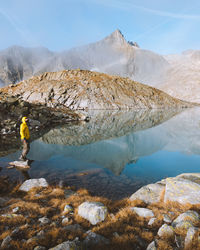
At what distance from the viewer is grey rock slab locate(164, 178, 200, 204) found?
7.54m

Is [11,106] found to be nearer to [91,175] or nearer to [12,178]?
[12,178]

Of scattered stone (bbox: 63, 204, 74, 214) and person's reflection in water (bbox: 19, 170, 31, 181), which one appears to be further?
person's reflection in water (bbox: 19, 170, 31, 181)

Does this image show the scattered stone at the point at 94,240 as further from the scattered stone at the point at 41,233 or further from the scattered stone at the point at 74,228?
the scattered stone at the point at 41,233

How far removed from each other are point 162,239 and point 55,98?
10050 cm

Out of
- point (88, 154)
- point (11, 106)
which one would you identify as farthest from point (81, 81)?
point (88, 154)

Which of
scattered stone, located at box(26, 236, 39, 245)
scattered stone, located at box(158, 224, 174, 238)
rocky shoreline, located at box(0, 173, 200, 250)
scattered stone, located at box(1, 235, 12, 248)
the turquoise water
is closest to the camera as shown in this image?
scattered stone, located at box(1, 235, 12, 248)

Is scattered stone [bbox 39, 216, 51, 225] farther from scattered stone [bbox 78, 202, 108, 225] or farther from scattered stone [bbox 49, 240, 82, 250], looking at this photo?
scattered stone [bbox 49, 240, 82, 250]

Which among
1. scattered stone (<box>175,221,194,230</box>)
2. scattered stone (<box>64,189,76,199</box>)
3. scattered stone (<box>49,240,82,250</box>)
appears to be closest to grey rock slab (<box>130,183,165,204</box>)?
scattered stone (<box>175,221,194,230</box>)

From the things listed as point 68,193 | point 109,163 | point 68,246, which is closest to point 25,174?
point 68,193

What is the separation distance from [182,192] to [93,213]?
4916 millimetres

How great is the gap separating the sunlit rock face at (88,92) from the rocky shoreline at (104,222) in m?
89.3

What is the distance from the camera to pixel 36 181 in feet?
34.2

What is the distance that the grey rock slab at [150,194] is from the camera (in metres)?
8.62

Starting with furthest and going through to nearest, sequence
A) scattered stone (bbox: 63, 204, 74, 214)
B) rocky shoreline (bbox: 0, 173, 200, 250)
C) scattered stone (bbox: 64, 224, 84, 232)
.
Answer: scattered stone (bbox: 63, 204, 74, 214) < scattered stone (bbox: 64, 224, 84, 232) < rocky shoreline (bbox: 0, 173, 200, 250)
